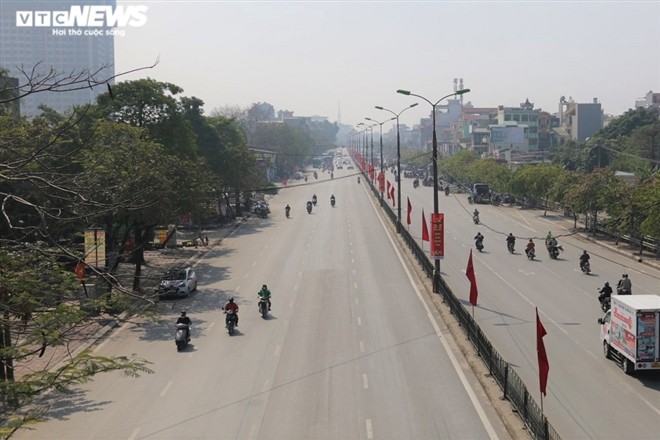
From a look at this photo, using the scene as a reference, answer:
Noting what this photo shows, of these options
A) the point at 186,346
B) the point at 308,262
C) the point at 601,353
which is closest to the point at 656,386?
the point at 601,353

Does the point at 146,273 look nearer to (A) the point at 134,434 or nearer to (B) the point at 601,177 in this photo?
(A) the point at 134,434

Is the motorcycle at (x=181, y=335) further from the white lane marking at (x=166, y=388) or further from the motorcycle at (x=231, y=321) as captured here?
the white lane marking at (x=166, y=388)

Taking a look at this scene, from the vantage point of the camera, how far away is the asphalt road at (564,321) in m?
16.9

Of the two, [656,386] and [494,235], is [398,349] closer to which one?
[656,386]

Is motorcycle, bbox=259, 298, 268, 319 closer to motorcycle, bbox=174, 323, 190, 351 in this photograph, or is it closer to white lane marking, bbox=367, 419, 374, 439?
motorcycle, bbox=174, 323, 190, 351

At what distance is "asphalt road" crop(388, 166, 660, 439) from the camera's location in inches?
666

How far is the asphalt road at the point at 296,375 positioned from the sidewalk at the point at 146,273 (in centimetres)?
88

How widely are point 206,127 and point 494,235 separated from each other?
26118mm

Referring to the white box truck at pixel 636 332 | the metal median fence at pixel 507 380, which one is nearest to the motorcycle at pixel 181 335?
the metal median fence at pixel 507 380

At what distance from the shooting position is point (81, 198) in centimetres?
920

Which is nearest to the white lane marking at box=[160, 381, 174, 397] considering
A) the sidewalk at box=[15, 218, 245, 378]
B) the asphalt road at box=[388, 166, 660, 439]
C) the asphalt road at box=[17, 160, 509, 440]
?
the asphalt road at box=[17, 160, 509, 440]

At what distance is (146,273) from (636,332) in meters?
25.8

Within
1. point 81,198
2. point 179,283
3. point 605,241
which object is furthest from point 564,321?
point 605,241

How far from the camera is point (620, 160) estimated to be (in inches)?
3654
